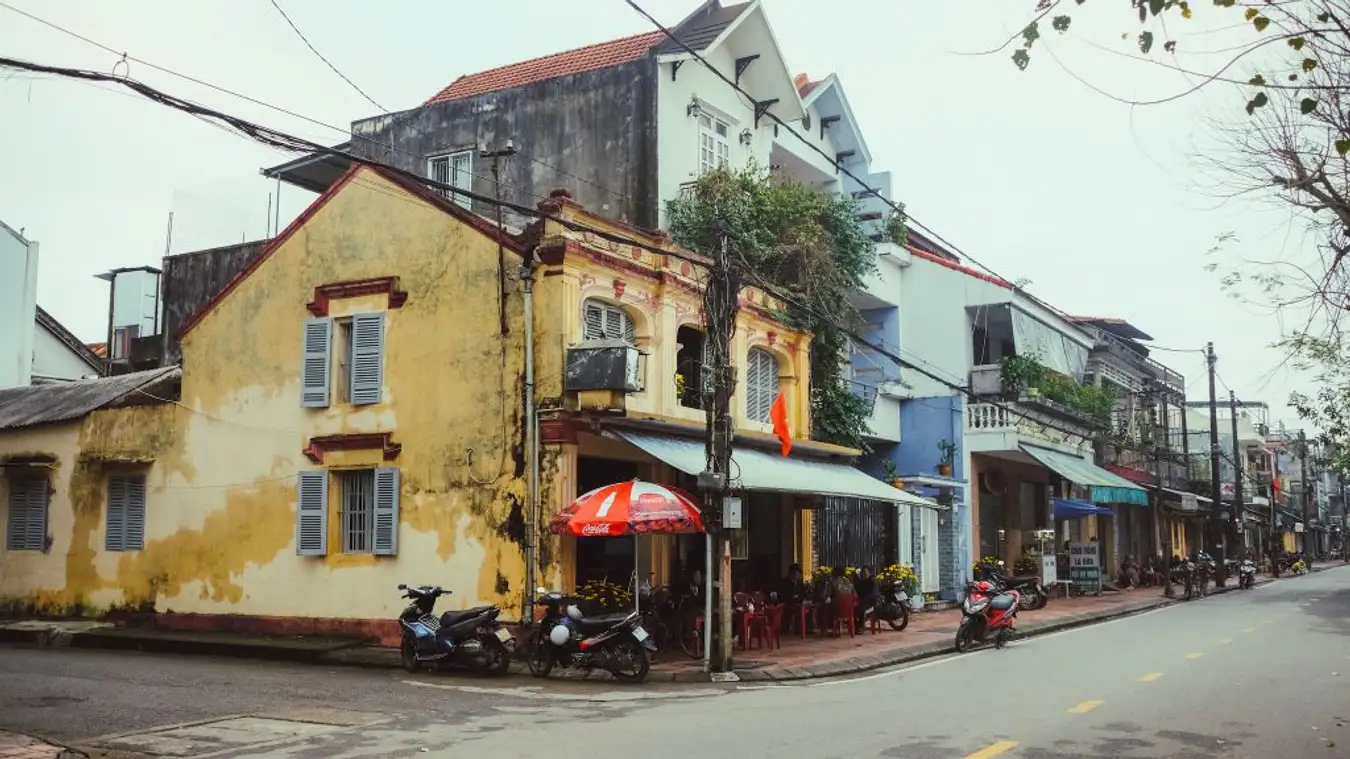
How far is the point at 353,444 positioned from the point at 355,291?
237cm

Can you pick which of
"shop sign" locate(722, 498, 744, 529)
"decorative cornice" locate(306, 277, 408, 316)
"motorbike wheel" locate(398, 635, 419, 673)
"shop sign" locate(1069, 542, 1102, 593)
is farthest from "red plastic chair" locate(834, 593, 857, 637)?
A: "shop sign" locate(1069, 542, 1102, 593)

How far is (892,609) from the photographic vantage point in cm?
2014

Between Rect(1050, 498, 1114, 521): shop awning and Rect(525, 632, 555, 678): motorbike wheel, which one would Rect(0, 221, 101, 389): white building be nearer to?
Rect(525, 632, 555, 678): motorbike wheel

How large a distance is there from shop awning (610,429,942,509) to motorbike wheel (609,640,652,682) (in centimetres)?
260

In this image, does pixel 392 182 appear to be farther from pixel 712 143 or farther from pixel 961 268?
pixel 961 268

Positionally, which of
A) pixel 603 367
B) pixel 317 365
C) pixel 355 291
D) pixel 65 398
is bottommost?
pixel 603 367

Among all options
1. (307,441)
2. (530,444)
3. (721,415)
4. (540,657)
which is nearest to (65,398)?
(307,441)

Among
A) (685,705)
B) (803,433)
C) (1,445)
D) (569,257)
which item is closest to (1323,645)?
(803,433)

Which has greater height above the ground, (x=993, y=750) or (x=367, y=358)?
(x=367, y=358)

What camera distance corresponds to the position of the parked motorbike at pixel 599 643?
45.6 feet

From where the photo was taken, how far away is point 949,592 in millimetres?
27016

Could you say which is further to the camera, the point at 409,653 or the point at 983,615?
the point at 983,615

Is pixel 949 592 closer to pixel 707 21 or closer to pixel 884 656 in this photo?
pixel 884 656

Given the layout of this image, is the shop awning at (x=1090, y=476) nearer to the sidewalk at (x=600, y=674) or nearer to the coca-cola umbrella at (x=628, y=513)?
the sidewalk at (x=600, y=674)
